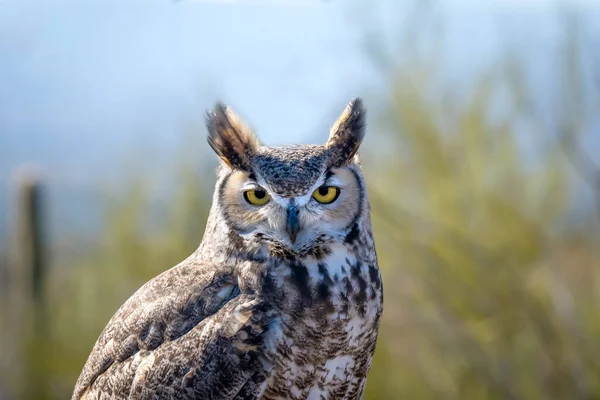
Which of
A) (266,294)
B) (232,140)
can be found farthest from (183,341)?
(232,140)

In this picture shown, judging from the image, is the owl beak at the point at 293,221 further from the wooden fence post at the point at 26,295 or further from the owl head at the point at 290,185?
the wooden fence post at the point at 26,295

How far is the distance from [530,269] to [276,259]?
2553 mm

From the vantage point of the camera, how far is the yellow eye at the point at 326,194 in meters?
1.44

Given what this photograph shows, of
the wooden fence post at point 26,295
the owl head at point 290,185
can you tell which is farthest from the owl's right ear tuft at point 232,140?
the wooden fence post at point 26,295

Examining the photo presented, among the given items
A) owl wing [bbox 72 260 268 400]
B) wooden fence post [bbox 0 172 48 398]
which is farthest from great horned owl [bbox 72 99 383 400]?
wooden fence post [bbox 0 172 48 398]

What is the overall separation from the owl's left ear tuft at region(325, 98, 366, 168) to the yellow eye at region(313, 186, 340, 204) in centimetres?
5

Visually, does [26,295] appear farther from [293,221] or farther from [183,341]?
[293,221]

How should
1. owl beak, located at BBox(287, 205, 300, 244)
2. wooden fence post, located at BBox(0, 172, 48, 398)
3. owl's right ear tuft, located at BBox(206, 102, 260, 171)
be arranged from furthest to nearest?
1. wooden fence post, located at BBox(0, 172, 48, 398)
2. owl's right ear tuft, located at BBox(206, 102, 260, 171)
3. owl beak, located at BBox(287, 205, 300, 244)

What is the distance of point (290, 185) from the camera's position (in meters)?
1.40

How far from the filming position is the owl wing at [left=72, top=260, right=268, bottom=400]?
139 centimetres

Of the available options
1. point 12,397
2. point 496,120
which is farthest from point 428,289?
point 12,397

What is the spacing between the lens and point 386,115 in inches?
136

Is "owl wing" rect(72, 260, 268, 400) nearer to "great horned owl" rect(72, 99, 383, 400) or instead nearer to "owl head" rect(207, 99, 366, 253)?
"great horned owl" rect(72, 99, 383, 400)

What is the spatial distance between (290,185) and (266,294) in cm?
23
